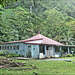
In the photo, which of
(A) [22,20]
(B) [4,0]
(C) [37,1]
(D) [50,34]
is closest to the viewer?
(B) [4,0]

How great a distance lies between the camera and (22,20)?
54094 millimetres

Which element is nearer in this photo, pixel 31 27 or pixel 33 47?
pixel 33 47

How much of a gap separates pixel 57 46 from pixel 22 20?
32.0m

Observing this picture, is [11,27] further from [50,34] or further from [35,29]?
[50,34]

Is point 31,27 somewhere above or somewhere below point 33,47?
above

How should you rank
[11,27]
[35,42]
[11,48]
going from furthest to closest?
[11,27] < [11,48] < [35,42]

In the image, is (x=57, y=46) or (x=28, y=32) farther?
(x=28, y=32)

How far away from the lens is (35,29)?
5044cm

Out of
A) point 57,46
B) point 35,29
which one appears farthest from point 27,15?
point 57,46

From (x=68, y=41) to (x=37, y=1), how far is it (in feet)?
160

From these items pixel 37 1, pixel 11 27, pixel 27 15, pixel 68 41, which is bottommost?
pixel 68 41

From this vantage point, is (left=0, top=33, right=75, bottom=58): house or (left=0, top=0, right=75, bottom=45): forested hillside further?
(left=0, top=0, right=75, bottom=45): forested hillside

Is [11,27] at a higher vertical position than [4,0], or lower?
lower

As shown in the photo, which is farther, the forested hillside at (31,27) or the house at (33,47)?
the forested hillside at (31,27)
